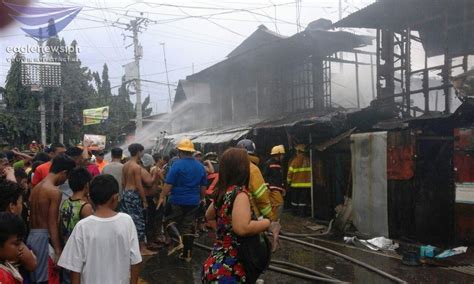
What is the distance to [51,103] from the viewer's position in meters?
27.6

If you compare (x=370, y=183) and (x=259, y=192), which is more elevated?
(x=259, y=192)

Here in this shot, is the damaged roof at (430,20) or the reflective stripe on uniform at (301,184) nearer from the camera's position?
the damaged roof at (430,20)

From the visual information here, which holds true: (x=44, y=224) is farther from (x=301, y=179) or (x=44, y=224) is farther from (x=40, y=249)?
(x=301, y=179)

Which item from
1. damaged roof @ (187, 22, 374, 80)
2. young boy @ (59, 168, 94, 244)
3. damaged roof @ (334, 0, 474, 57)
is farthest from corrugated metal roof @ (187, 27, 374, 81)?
young boy @ (59, 168, 94, 244)

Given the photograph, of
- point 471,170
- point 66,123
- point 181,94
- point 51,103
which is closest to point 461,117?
point 471,170

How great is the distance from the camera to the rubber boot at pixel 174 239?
7333 millimetres

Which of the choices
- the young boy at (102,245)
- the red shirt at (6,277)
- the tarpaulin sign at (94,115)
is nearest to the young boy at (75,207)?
the young boy at (102,245)

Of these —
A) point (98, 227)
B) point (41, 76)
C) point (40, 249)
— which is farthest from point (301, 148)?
point (41, 76)

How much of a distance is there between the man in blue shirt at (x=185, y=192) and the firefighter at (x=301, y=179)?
4.58m

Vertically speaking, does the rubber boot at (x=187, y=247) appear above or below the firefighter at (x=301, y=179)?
below

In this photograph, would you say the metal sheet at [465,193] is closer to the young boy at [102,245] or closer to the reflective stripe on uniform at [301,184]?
the reflective stripe on uniform at [301,184]

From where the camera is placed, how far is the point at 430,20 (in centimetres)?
1036

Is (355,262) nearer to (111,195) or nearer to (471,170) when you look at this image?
(471,170)

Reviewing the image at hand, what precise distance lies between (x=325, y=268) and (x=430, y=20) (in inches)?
284
